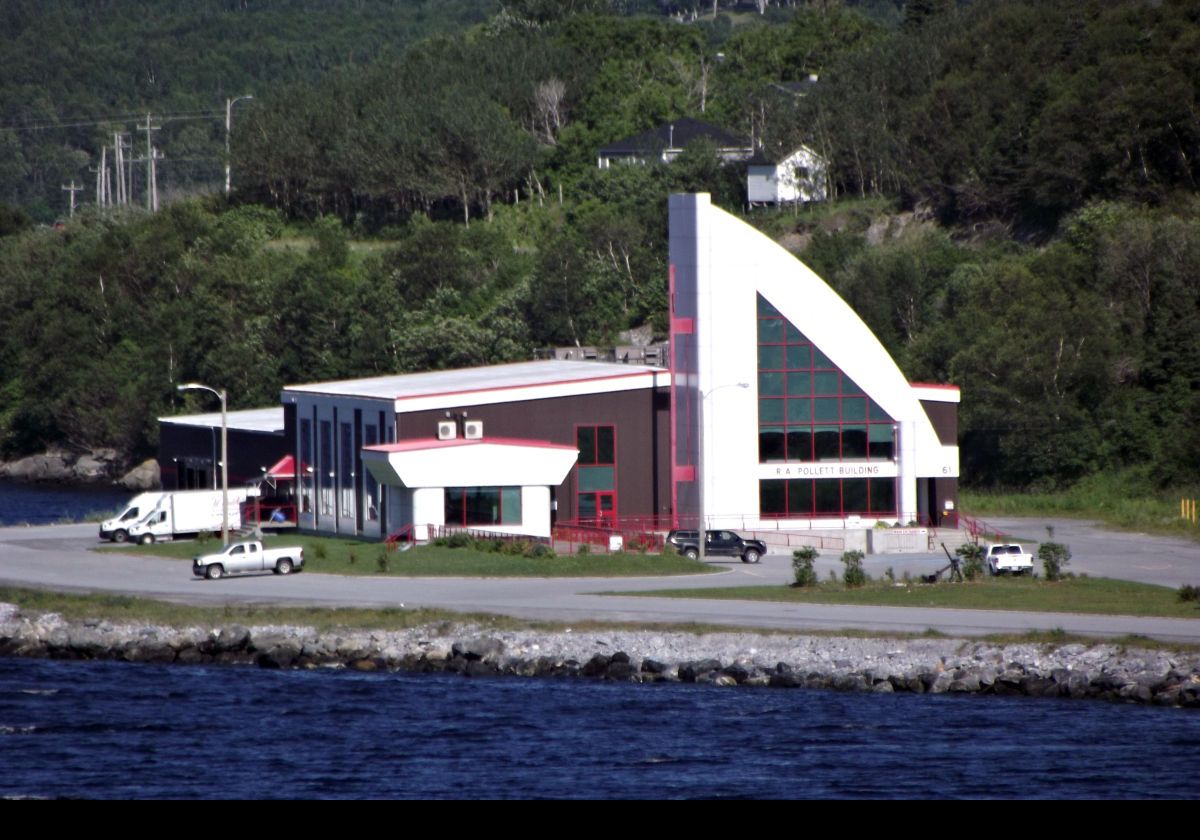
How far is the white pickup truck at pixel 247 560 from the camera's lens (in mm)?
50562

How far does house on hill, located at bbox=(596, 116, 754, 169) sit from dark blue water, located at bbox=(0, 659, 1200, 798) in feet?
354

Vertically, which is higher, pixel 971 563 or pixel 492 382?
pixel 492 382

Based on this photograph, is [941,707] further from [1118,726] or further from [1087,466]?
[1087,466]

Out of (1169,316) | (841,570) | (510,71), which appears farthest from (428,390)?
(510,71)

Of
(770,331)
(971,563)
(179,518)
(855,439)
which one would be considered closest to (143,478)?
(179,518)

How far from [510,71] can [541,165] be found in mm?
18571

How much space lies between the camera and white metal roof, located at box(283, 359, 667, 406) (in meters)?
61.9

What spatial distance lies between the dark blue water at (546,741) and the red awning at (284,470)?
28446 millimetres

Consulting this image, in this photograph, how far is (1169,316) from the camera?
8875 centimetres

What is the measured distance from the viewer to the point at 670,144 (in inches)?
5773

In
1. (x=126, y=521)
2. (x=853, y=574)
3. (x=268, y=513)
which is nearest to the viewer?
(x=853, y=574)

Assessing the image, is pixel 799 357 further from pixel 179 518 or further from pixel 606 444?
pixel 179 518

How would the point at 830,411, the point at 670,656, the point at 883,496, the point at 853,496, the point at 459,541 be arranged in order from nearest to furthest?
the point at 670,656, the point at 459,541, the point at 830,411, the point at 853,496, the point at 883,496

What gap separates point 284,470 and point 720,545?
68.2 ft
